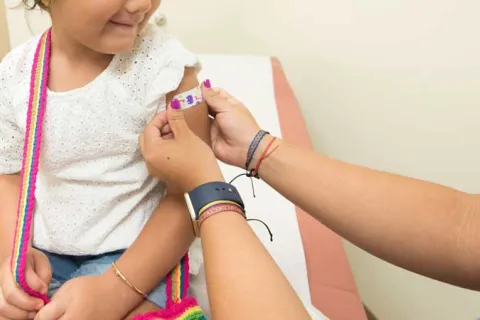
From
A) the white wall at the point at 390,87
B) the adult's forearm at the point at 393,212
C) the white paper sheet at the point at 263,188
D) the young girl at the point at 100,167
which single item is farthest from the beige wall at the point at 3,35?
the adult's forearm at the point at 393,212

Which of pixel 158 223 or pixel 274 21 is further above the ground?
pixel 274 21

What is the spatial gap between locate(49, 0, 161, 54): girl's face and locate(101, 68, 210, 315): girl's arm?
0.13 meters

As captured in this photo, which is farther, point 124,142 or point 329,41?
point 329,41

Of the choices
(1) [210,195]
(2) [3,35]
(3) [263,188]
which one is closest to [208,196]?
(1) [210,195]

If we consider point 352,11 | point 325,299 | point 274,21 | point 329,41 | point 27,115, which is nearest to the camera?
point 27,115

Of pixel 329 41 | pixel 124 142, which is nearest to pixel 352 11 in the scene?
pixel 329 41

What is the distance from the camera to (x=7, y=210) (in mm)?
1017

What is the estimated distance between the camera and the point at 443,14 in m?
1.33

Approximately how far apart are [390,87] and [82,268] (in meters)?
0.98

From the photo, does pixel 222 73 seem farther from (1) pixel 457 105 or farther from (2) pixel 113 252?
(2) pixel 113 252

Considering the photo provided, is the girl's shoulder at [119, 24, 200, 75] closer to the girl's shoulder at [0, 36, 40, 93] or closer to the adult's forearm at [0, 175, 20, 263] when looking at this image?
the girl's shoulder at [0, 36, 40, 93]

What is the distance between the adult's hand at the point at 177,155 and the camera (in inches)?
33.9

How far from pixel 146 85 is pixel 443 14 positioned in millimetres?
812

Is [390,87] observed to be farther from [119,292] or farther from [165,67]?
[119,292]
